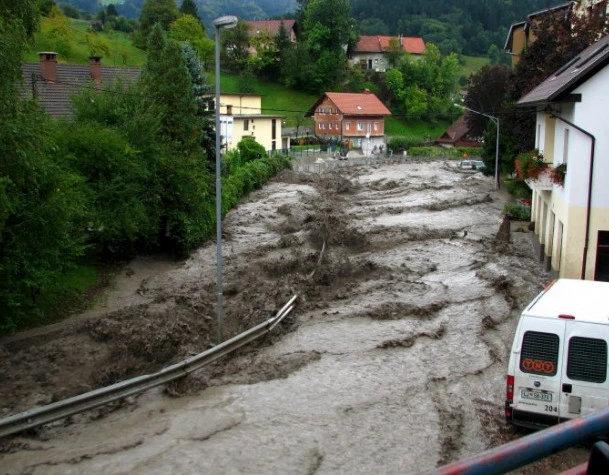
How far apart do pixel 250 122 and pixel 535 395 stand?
66884 mm

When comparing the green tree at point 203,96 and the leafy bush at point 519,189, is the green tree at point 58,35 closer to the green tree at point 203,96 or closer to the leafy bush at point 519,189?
the green tree at point 203,96

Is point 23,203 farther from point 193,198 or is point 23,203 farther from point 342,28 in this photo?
point 342,28

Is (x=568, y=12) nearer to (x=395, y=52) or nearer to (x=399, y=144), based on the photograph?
(x=399, y=144)

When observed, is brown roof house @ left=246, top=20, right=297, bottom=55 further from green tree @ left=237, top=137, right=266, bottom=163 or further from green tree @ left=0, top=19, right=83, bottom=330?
green tree @ left=0, top=19, right=83, bottom=330

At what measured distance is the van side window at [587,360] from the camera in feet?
35.7

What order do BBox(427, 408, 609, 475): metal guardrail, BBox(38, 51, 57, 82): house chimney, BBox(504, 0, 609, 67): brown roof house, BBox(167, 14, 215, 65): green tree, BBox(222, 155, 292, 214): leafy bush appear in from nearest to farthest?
1. BBox(427, 408, 609, 475): metal guardrail
2. BBox(504, 0, 609, 67): brown roof house
3. BBox(38, 51, 57, 82): house chimney
4. BBox(222, 155, 292, 214): leafy bush
5. BBox(167, 14, 215, 65): green tree

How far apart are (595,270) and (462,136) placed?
278 ft

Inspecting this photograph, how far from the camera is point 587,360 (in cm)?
1096

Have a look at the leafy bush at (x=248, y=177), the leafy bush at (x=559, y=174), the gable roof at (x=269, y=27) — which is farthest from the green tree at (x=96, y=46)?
the leafy bush at (x=559, y=174)

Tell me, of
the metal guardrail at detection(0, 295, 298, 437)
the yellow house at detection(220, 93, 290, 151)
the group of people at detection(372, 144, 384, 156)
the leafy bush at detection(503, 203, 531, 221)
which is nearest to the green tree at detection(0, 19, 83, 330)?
the metal guardrail at detection(0, 295, 298, 437)

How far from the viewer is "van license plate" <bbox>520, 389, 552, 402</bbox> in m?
11.2

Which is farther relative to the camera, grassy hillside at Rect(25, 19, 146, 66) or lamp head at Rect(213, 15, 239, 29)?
grassy hillside at Rect(25, 19, 146, 66)

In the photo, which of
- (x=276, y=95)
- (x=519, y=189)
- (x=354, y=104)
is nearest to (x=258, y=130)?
(x=354, y=104)

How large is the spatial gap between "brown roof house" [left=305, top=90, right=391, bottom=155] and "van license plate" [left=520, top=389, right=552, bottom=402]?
87.7 metres
